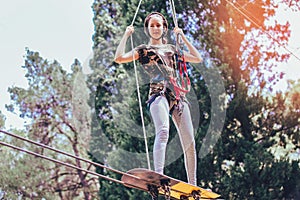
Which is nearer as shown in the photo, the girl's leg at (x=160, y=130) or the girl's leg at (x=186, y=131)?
the girl's leg at (x=160, y=130)

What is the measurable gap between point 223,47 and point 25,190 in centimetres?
361

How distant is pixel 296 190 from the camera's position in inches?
234

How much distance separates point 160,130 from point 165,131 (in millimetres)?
23

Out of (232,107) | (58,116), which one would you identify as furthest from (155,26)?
(58,116)

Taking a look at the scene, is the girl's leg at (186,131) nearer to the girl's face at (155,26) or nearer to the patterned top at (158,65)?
the patterned top at (158,65)

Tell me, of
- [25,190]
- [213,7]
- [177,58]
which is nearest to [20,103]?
[25,190]

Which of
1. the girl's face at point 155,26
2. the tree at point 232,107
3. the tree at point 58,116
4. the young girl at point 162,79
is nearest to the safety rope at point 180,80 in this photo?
the young girl at point 162,79

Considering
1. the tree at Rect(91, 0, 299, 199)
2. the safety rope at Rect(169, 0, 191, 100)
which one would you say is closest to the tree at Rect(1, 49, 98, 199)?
the tree at Rect(91, 0, 299, 199)

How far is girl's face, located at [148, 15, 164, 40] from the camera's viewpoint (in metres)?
2.64

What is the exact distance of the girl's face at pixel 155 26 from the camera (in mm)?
2639

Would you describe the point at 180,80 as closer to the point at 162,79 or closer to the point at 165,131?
the point at 162,79

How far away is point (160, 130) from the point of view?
8.15 feet

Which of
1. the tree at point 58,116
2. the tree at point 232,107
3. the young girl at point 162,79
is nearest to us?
the young girl at point 162,79

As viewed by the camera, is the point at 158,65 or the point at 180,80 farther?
the point at 180,80
